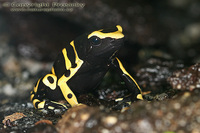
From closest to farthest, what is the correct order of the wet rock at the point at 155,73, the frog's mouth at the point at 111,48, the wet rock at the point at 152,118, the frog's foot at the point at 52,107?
1. the wet rock at the point at 152,118
2. the frog's mouth at the point at 111,48
3. the frog's foot at the point at 52,107
4. the wet rock at the point at 155,73

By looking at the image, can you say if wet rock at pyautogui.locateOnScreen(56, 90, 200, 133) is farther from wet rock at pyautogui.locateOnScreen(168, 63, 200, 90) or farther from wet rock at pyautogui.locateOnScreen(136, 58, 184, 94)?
wet rock at pyautogui.locateOnScreen(136, 58, 184, 94)

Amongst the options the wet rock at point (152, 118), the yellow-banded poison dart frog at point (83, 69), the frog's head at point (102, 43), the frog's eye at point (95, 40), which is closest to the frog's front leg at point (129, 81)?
the yellow-banded poison dart frog at point (83, 69)

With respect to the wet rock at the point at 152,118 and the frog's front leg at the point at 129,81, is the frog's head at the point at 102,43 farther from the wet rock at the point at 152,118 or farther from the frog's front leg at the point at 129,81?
the wet rock at the point at 152,118

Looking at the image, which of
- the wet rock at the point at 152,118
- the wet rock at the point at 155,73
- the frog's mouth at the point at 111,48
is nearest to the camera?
the wet rock at the point at 152,118

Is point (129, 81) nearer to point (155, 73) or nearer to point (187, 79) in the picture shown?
point (187, 79)

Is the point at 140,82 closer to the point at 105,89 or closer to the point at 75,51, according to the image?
the point at 105,89

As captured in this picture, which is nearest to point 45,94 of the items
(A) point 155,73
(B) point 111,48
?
(B) point 111,48

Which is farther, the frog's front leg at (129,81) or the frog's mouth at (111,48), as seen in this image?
the frog's front leg at (129,81)
